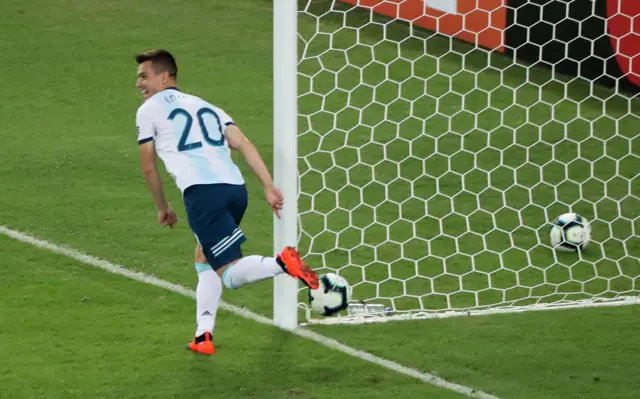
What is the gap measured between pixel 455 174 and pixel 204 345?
3.23 metres

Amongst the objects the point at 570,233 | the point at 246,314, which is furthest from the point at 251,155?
the point at 570,233

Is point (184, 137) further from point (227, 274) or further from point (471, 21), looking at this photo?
point (471, 21)

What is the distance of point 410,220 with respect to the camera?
24.9 ft

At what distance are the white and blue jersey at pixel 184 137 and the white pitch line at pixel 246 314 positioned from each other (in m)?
0.86

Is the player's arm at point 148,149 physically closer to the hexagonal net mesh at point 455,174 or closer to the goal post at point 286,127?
the goal post at point 286,127

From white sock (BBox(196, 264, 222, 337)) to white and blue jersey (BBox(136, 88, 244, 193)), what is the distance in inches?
17.5

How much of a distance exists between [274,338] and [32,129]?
3.98m

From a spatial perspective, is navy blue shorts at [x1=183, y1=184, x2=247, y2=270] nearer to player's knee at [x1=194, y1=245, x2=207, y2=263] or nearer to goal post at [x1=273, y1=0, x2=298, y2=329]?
player's knee at [x1=194, y1=245, x2=207, y2=263]

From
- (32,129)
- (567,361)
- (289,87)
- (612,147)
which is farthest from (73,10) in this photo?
(567,361)

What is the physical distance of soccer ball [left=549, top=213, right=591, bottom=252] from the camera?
7.01 metres

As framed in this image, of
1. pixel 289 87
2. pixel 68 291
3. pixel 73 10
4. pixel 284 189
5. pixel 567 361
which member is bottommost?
pixel 567 361

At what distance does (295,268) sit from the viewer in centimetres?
531

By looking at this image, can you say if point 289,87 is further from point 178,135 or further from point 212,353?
point 212,353

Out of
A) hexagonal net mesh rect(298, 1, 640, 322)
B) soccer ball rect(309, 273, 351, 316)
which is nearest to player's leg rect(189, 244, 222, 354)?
soccer ball rect(309, 273, 351, 316)
